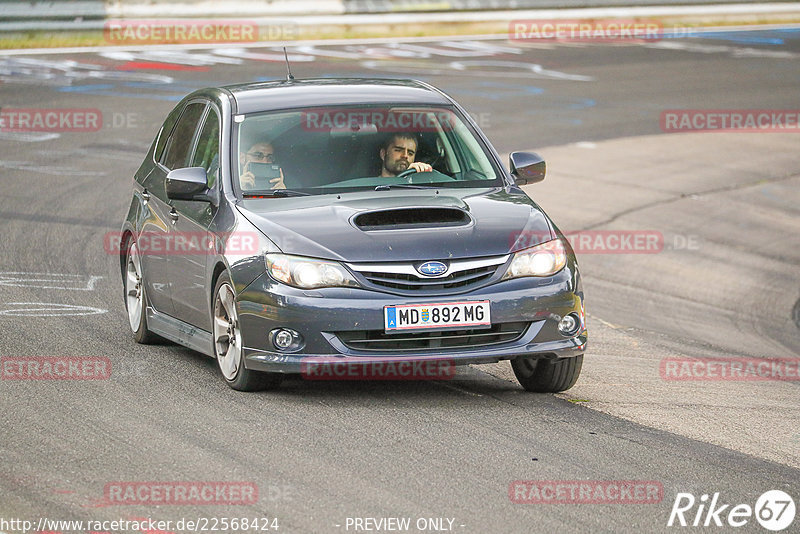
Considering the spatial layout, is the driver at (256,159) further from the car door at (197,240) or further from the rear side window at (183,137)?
the rear side window at (183,137)

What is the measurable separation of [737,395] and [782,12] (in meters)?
31.5

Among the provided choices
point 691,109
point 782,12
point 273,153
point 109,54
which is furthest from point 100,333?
point 782,12

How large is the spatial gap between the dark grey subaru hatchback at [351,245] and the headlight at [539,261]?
0.5 inches

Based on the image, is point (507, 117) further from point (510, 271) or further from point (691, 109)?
point (510, 271)

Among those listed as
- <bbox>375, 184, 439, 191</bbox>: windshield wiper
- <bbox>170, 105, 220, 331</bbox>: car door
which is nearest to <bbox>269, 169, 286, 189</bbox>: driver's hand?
<bbox>170, 105, 220, 331</bbox>: car door

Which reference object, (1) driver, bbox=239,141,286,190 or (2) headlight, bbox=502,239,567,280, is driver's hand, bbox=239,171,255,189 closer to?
(1) driver, bbox=239,141,286,190

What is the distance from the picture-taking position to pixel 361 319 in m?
7.47

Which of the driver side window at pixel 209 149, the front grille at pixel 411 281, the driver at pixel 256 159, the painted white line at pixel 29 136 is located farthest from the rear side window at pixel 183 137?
the painted white line at pixel 29 136

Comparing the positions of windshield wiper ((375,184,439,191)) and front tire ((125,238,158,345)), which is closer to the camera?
windshield wiper ((375,184,439,191))

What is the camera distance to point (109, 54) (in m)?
28.6

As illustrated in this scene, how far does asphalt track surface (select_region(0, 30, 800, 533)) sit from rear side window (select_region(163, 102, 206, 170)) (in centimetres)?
125

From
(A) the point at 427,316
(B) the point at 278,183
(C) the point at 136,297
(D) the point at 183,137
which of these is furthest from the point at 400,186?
(C) the point at 136,297

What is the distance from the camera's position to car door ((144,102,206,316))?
359 inches

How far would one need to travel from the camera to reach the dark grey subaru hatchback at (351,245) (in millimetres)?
7551
